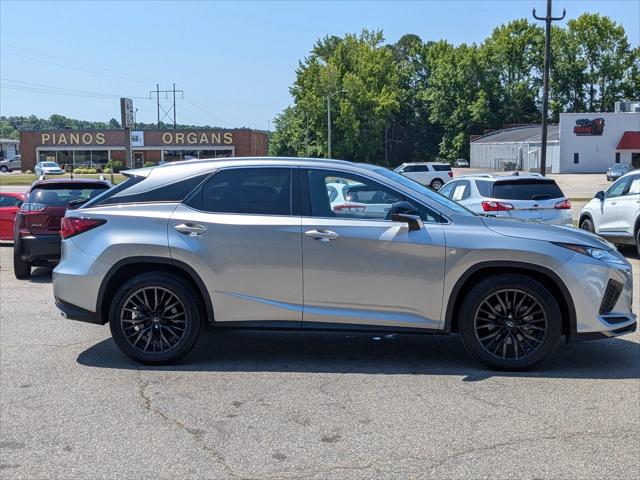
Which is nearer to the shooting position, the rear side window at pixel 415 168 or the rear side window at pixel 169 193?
the rear side window at pixel 169 193

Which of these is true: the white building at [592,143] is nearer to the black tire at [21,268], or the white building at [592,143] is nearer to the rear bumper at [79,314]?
the black tire at [21,268]

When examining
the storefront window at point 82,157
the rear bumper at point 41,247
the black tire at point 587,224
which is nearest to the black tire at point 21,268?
the rear bumper at point 41,247

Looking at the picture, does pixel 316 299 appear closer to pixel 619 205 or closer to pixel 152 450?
pixel 152 450

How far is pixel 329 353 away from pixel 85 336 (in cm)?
261

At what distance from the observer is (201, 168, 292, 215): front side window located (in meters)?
6.25

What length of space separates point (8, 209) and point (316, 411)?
12553 millimetres

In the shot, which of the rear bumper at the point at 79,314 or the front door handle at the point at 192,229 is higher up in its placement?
the front door handle at the point at 192,229

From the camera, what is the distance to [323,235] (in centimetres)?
604

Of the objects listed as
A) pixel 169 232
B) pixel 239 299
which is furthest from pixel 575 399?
pixel 169 232

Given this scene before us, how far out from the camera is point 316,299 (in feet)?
20.0

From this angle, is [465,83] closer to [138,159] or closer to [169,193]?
[138,159]

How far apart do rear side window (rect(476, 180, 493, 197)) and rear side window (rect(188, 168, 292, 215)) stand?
25.8ft

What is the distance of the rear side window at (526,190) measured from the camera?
1322 centimetres

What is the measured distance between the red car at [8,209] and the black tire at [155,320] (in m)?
10.5
